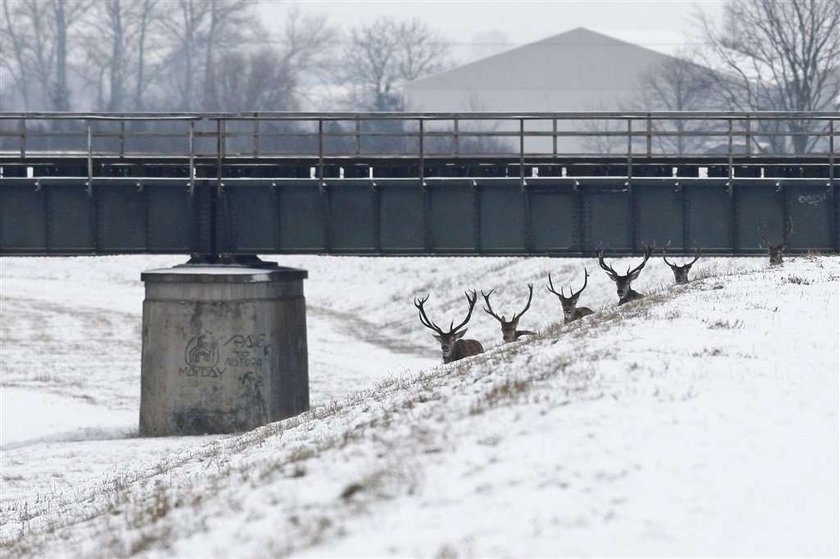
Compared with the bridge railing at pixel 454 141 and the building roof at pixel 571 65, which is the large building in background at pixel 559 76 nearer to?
the building roof at pixel 571 65

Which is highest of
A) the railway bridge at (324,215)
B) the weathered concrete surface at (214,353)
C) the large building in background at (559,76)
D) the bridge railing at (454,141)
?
the large building in background at (559,76)

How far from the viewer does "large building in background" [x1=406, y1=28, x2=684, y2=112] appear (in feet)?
374

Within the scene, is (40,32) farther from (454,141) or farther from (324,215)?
(324,215)

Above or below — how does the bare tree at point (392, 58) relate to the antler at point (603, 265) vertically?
above

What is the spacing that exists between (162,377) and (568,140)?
77.3m

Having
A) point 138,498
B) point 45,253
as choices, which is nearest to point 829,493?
point 138,498

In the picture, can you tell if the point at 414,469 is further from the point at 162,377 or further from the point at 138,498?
the point at 162,377

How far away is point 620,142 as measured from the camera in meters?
96.6

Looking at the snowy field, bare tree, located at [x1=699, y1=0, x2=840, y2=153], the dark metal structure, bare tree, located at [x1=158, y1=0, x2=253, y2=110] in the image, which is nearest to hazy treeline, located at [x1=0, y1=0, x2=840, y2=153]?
bare tree, located at [x1=158, y1=0, x2=253, y2=110]

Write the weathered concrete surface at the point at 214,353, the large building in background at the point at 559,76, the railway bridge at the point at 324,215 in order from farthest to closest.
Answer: the large building in background at the point at 559,76 < the railway bridge at the point at 324,215 < the weathered concrete surface at the point at 214,353

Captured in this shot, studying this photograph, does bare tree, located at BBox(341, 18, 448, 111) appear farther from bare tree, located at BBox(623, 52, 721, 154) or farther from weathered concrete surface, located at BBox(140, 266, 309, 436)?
weathered concrete surface, located at BBox(140, 266, 309, 436)

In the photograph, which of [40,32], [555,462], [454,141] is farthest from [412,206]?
[40,32]

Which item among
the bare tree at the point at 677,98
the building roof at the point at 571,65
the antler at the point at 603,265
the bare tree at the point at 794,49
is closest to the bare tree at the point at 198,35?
the building roof at the point at 571,65

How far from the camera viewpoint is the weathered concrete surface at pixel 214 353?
34.0 m
